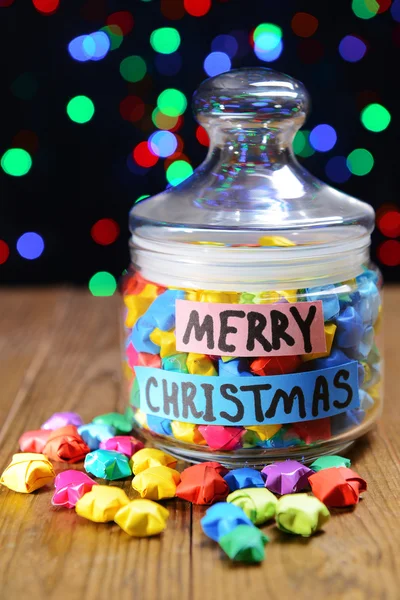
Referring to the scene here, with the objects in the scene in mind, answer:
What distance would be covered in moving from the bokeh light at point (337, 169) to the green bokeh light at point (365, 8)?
302 mm

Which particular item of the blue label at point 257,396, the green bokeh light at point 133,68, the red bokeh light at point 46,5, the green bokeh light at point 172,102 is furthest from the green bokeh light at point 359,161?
the blue label at point 257,396

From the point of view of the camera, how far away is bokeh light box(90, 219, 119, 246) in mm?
1845

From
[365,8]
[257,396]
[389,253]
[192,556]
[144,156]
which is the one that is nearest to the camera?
[192,556]

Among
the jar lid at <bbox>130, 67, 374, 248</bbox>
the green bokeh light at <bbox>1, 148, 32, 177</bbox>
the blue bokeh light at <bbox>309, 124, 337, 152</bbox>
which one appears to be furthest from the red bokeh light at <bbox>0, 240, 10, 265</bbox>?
the jar lid at <bbox>130, 67, 374, 248</bbox>

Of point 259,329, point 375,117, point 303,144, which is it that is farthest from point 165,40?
point 259,329

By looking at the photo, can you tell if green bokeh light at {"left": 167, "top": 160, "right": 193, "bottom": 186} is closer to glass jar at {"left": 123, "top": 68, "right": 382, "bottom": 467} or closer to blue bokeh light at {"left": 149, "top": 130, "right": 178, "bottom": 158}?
blue bokeh light at {"left": 149, "top": 130, "right": 178, "bottom": 158}

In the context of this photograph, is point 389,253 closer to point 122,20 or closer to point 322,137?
point 322,137

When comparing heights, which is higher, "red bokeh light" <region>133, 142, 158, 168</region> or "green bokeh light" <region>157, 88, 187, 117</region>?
"green bokeh light" <region>157, 88, 187, 117</region>

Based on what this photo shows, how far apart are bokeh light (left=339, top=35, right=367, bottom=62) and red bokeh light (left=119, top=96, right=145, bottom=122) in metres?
0.45

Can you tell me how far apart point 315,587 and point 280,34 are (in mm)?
1330

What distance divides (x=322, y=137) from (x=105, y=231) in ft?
1.78

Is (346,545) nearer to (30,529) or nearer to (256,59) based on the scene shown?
(30,529)

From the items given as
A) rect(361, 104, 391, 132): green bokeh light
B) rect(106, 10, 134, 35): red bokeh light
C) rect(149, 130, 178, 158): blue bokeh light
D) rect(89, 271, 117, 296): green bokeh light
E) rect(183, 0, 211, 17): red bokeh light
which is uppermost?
rect(183, 0, 211, 17): red bokeh light

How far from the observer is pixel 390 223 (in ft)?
6.01
